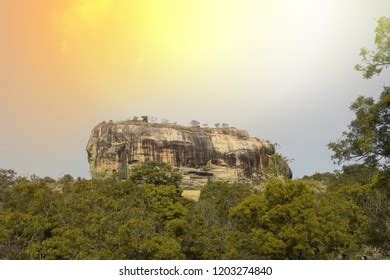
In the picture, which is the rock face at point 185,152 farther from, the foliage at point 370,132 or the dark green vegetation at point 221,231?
the foliage at point 370,132

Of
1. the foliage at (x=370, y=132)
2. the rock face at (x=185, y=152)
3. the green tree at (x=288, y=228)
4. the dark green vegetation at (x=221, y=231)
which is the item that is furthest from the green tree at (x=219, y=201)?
the rock face at (x=185, y=152)

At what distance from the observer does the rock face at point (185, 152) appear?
56938 mm

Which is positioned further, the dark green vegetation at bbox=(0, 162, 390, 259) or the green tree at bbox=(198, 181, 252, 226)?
the green tree at bbox=(198, 181, 252, 226)

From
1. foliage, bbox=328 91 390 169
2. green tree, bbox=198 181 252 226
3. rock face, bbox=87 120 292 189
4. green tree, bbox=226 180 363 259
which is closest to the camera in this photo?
foliage, bbox=328 91 390 169

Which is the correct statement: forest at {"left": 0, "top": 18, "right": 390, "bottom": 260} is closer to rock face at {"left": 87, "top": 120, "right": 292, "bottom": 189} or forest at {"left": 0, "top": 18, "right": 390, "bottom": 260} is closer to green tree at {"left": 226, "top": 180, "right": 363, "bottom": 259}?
green tree at {"left": 226, "top": 180, "right": 363, "bottom": 259}

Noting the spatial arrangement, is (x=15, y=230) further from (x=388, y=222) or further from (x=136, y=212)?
(x=388, y=222)

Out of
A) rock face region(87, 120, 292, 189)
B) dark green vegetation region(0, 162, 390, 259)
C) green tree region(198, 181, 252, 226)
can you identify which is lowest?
dark green vegetation region(0, 162, 390, 259)

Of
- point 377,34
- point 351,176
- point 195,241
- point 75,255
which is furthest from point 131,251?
point 351,176

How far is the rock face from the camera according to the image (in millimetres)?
56938

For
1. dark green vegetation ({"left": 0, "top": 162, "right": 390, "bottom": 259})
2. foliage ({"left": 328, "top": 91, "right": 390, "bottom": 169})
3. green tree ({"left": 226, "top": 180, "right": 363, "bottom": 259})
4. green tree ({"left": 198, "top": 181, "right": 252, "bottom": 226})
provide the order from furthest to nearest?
green tree ({"left": 198, "top": 181, "right": 252, "bottom": 226}), green tree ({"left": 226, "top": 180, "right": 363, "bottom": 259}), dark green vegetation ({"left": 0, "top": 162, "right": 390, "bottom": 259}), foliage ({"left": 328, "top": 91, "right": 390, "bottom": 169})

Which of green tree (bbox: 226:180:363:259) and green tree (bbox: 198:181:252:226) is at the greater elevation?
green tree (bbox: 198:181:252:226)

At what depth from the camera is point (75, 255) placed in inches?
677

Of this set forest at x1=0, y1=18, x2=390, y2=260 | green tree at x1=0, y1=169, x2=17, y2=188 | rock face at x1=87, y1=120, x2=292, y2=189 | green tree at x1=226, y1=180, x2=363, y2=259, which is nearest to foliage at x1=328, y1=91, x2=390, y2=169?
forest at x1=0, y1=18, x2=390, y2=260
